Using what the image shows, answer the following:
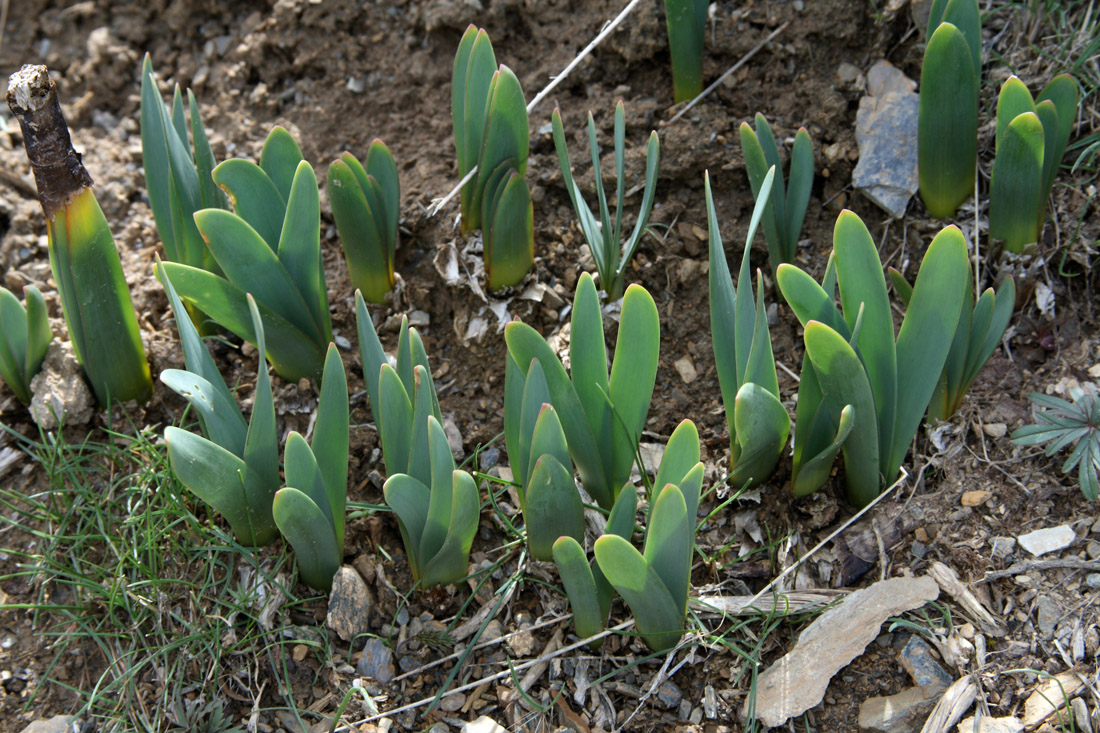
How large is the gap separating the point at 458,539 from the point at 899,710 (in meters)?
0.75

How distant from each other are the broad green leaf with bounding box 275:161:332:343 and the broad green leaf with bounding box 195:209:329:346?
2cm

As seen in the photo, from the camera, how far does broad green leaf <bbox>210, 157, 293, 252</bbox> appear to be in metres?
1.67

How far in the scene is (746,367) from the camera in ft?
4.65

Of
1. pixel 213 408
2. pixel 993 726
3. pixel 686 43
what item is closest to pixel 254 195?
pixel 213 408

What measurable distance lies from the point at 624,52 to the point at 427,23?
0.54 meters

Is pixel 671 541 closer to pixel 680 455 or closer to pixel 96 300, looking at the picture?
pixel 680 455

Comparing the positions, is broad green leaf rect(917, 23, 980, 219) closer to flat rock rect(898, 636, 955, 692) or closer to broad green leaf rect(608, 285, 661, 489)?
broad green leaf rect(608, 285, 661, 489)

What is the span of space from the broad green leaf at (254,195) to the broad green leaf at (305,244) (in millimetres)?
62

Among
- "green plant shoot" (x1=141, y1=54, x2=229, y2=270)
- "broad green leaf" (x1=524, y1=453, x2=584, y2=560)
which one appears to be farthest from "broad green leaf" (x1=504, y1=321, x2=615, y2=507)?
"green plant shoot" (x1=141, y1=54, x2=229, y2=270)

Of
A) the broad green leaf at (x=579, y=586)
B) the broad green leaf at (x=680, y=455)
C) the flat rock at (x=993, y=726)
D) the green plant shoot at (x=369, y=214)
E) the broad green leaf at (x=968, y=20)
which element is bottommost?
the flat rock at (x=993, y=726)

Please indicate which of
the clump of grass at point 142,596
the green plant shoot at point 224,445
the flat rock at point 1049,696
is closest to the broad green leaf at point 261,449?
the green plant shoot at point 224,445

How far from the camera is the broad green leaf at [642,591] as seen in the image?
1.21m

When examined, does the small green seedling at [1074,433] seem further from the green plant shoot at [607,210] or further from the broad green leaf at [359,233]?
the broad green leaf at [359,233]

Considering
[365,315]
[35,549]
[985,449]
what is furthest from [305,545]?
[985,449]
